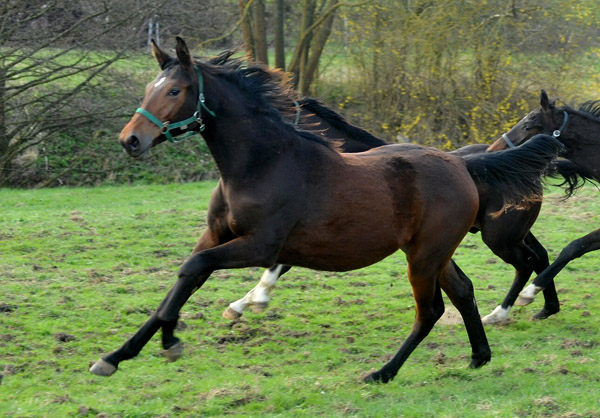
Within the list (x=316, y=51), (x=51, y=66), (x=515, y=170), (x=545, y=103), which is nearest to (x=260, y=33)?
(x=316, y=51)

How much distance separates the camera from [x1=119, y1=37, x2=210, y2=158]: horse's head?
451 centimetres

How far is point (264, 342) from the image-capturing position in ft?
19.6

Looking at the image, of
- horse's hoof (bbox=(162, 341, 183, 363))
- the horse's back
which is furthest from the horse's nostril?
horse's hoof (bbox=(162, 341, 183, 363))

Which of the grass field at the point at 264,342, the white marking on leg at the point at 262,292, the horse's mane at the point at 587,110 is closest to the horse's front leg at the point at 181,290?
the grass field at the point at 264,342

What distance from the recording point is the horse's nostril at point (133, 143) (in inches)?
175

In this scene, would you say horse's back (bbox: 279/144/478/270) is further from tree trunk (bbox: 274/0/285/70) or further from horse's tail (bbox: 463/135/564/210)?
tree trunk (bbox: 274/0/285/70)

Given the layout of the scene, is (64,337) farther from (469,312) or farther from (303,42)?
(303,42)

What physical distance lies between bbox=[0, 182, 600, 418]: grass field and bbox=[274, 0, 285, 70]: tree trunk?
9.11m

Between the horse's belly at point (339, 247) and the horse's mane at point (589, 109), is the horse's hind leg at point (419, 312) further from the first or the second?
the horse's mane at point (589, 109)

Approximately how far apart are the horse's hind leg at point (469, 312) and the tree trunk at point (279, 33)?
520 inches

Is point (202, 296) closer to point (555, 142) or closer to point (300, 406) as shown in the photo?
point (300, 406)

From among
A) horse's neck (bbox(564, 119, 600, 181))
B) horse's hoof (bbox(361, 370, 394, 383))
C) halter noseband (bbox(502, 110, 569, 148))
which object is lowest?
horse's hoof (bbox(361, 370, 394, 383))

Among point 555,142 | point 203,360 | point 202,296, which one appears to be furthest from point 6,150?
point 555,142

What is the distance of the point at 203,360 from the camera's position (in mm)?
5480
